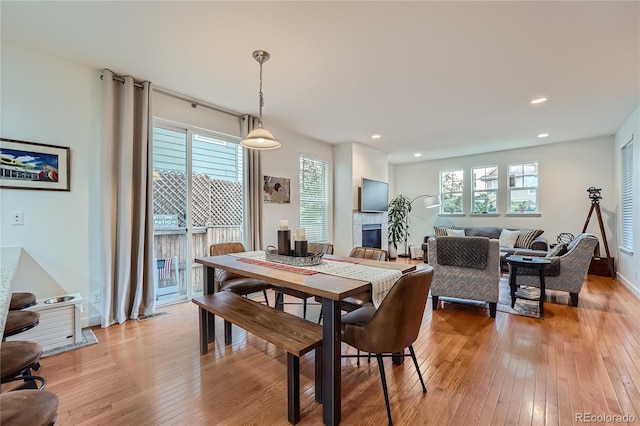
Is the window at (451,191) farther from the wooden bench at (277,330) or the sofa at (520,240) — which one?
the wooden bench at (277,330)

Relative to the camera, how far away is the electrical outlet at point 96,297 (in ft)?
9.59

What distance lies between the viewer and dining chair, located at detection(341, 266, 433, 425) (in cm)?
155

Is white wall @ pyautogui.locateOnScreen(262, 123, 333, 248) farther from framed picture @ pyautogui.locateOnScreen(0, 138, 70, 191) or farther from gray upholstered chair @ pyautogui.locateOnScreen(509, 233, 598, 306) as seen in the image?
gray upholstered chair @ pyautogui.locateOnScreen(509, 233, 598, 306)

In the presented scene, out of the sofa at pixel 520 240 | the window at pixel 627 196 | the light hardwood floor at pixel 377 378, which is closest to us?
the light hardwood floor at pixel 377 378

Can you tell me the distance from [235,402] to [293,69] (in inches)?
112

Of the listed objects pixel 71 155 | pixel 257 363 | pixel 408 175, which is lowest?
pixel 257 363

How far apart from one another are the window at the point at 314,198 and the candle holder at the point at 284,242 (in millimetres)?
2660

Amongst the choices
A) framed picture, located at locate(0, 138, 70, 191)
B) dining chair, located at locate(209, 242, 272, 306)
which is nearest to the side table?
dining chair, located at locate(209, 242, 272, 306)

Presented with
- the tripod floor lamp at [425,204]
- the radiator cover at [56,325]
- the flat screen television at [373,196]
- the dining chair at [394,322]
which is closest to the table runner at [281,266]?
the dining chair at [394,322]

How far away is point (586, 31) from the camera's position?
223 centimetres

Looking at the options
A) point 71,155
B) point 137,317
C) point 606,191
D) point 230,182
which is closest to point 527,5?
point 230,182

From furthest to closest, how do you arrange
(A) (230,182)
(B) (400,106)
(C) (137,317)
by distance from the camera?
(A) (230,182) → (B) (400,106) → (C) (137,317)

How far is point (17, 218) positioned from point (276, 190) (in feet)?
9.70

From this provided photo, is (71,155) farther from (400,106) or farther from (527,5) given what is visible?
(527,5)
